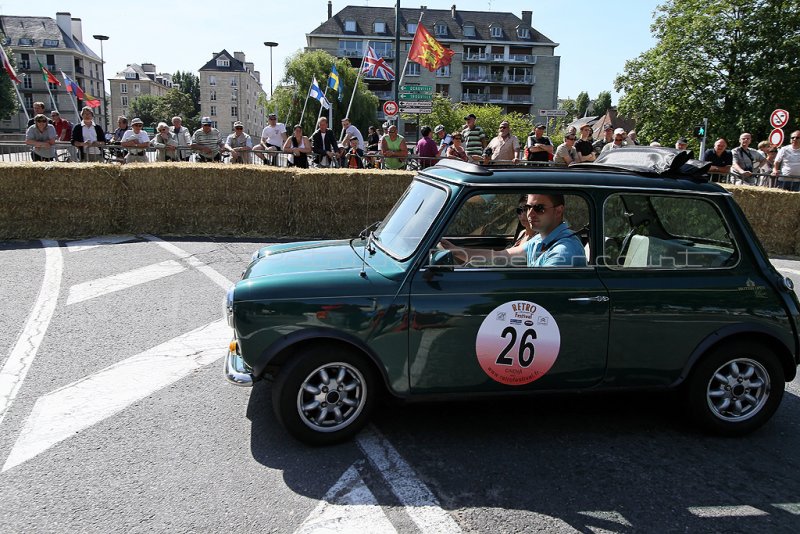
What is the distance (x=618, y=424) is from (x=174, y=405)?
3.19 meters

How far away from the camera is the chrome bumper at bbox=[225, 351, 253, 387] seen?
375 cm

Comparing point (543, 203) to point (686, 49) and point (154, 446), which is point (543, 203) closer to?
point (154, 446)

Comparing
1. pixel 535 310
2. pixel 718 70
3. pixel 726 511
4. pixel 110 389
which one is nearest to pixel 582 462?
pixel 726 511

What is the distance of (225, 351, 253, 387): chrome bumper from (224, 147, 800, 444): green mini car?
11 mm

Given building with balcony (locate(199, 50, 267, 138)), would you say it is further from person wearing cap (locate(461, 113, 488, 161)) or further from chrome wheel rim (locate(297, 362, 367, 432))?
chrome wheel rim (locate(297, 362, 367, 432))

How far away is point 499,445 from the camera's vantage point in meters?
3.93

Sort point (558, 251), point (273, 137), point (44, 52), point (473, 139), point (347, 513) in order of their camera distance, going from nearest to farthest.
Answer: point (347, 513) < point (558, 251) < point (473, 139) < point (273, 137) < point (44, 52)

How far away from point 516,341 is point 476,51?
101748 millimetres

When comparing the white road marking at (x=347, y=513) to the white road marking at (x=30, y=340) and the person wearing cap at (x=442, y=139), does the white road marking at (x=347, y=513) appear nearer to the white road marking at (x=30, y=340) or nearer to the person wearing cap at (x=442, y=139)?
the white road marking at (x=30, y=340)

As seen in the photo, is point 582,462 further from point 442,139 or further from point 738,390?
point 442,139

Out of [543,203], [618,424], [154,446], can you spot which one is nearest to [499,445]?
[618,424]

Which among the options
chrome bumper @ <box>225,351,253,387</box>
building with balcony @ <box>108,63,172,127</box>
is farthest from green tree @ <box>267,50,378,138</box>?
building with balcony @ <box>108,63,172,127</box>

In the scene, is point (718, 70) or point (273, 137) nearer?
point (273, 137)

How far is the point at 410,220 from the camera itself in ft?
13.7
